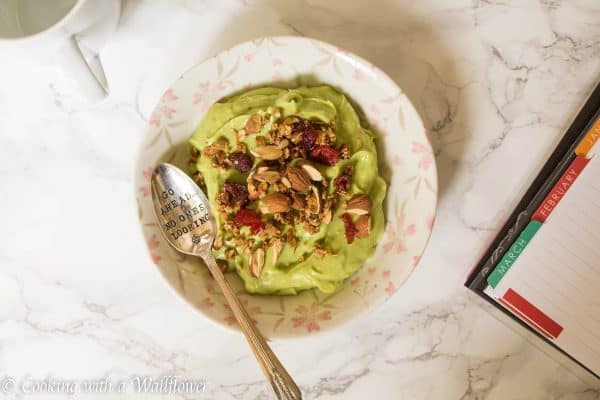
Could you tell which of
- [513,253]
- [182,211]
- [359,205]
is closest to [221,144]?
[182,211]


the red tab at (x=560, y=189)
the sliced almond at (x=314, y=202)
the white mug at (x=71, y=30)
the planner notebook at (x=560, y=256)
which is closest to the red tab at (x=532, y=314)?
the planner notebook at (x=560, y=256)

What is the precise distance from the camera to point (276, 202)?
0.92 meters

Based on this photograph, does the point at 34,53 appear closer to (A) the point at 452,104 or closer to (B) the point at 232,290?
(B) the point at 232,290

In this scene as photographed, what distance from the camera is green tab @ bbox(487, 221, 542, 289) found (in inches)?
38.5

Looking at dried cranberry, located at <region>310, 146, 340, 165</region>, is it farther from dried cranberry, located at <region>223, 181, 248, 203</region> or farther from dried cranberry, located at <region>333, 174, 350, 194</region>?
dried cranberry, located at <region>223, 181, 248, 203</region>

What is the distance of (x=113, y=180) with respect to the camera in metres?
1.06

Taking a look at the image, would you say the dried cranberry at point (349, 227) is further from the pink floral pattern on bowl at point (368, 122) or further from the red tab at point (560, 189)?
the red tab at point (560, 189)

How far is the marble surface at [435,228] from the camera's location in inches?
40.2

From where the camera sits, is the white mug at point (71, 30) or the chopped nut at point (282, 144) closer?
the white mug at point (71, 30)

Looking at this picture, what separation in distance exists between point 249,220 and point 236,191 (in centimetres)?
6

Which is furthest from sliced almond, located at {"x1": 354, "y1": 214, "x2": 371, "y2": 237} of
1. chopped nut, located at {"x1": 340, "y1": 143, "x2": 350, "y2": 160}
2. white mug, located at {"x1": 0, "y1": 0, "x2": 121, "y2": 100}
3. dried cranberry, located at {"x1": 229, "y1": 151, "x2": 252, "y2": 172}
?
white mug, located at {"x1": 0, "y1": 0, "x2": 121, "y2": 100}

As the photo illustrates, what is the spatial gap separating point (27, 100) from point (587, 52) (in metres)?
1.09

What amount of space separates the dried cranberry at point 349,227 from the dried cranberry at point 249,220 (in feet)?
0.48

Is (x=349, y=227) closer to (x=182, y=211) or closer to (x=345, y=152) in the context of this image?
(x=345, y=152)
